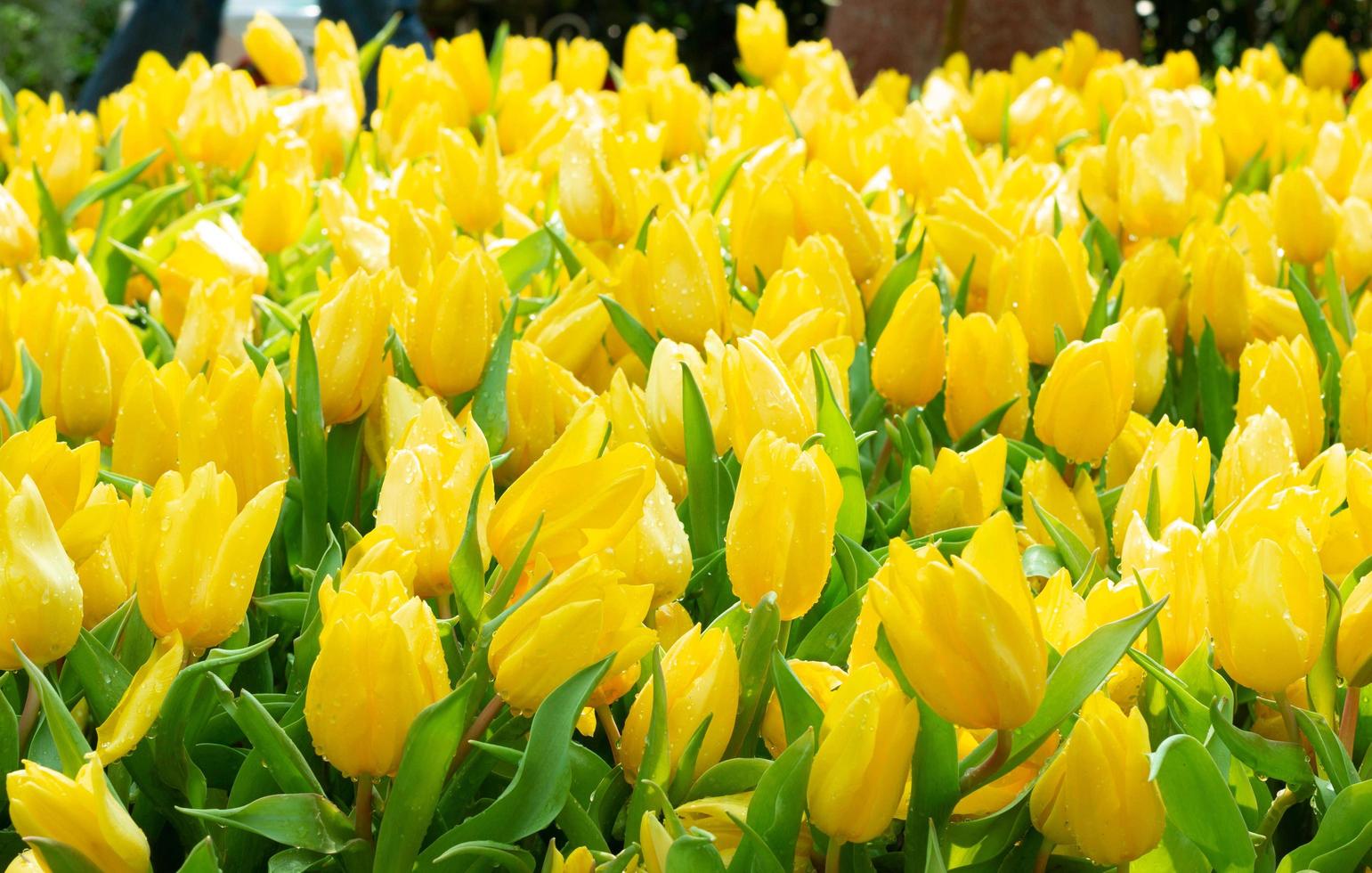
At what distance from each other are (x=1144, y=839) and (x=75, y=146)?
5.37 feet

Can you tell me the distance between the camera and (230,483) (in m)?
0.92

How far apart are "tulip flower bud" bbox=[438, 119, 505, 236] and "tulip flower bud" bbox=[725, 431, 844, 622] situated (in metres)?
0.86

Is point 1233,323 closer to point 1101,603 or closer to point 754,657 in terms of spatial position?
point 1101,603

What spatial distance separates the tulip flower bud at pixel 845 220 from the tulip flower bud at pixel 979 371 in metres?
0.24

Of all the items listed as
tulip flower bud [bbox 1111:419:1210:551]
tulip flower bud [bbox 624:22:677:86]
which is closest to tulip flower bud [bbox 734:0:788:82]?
tulip flower bud [bbox 624:22:677:86]

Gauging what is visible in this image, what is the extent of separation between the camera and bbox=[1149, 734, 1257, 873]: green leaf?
2.56 ft

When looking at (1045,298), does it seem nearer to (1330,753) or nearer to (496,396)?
(496,396)

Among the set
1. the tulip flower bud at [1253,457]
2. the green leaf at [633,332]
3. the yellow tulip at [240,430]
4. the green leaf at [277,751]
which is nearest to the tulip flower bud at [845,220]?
the green leaf at [633,332]

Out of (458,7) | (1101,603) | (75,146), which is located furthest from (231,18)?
(1101,603)

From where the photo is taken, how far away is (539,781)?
0.81 m

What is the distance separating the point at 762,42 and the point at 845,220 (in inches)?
75.4

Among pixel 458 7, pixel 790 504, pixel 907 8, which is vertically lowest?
pixel 458 7

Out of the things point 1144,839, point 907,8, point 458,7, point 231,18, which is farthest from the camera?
point 458,7

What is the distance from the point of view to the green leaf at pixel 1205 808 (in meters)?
0.78
